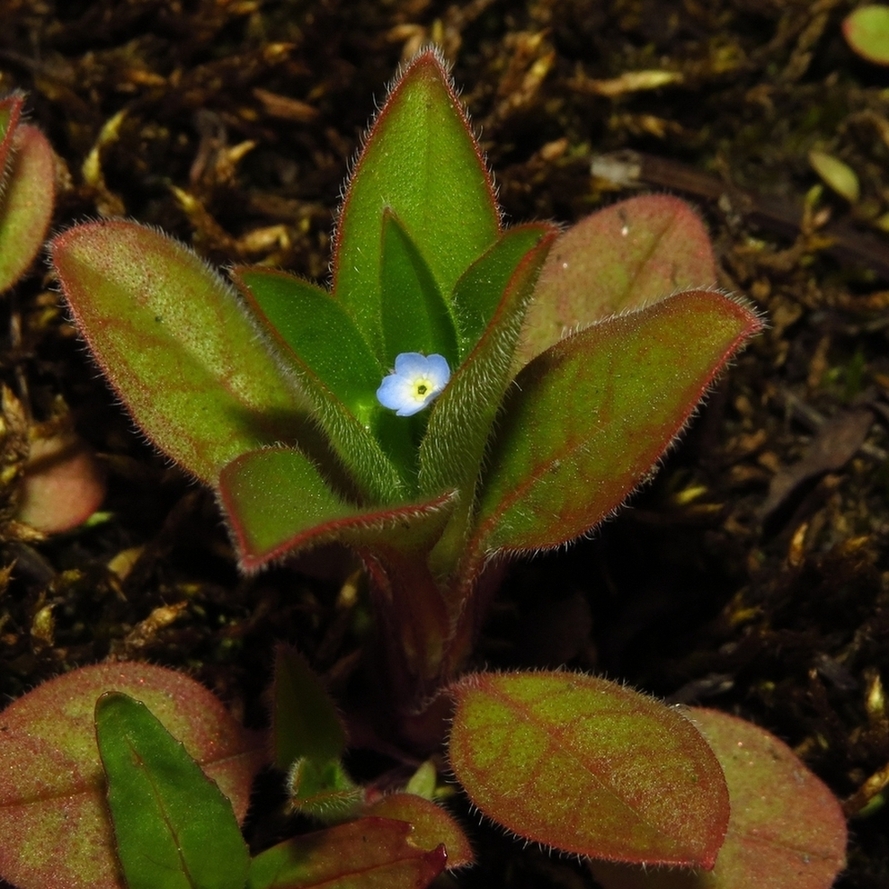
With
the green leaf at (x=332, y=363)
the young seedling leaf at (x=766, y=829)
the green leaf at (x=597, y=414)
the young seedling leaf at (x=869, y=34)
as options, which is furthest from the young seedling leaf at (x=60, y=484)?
the young seedling leaf at (x=869, y=34)

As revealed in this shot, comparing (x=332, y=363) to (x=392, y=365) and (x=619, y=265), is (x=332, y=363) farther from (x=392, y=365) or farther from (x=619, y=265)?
(x=619, y=265)

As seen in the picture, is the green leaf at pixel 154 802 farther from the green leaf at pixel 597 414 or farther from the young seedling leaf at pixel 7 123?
the young seedling leaf at pixel 7 123

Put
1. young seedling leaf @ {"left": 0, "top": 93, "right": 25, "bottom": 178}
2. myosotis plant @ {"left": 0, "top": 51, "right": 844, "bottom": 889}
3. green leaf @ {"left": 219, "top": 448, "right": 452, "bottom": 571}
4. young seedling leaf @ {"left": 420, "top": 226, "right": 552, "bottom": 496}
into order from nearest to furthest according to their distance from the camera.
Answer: green leaf @ {"left": 219, "top": 448, "right": 452, "bottom": 571}, young seedling leaf @ {"left": 420, "top": 226, "right": 552, "bottom": 496}, myosotis plant @ {"left": 0, "top": 51, "right": 844, "bottom": 889}, young seedling leaf @ {"left": 0, "top": 93, "right": 25, "bottom": 178}

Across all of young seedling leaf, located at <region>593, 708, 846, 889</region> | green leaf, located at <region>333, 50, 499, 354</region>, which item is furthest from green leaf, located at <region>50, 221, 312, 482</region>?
young seedling leaf, located at <region>593, 708, 846, 889</region>

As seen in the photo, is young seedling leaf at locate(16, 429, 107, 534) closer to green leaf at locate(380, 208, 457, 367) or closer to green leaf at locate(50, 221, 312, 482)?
green leaf at locate(50, 221, 312, 482)

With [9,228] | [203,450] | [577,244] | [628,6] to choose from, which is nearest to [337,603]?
[203,450]

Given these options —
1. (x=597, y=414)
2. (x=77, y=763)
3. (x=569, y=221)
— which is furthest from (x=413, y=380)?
(x=569, y=221)

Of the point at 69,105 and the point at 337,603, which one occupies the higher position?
the point at 69,105

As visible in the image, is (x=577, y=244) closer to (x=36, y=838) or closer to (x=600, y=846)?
(x=600, y=846)
